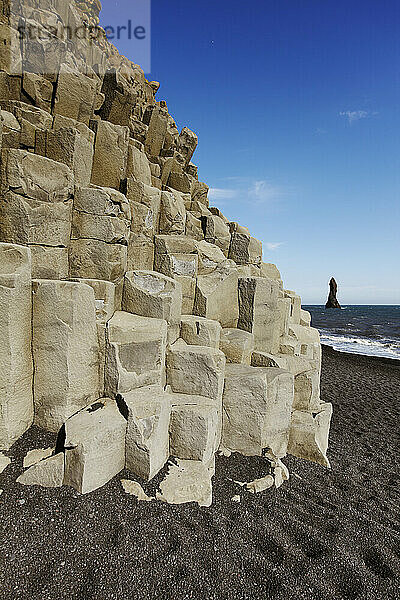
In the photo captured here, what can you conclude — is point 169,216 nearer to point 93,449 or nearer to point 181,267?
point 181,267

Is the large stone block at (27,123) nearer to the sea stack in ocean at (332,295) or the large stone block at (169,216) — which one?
the large stone block at (169,216)

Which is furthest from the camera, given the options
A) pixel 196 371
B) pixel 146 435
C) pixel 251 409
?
pixel 251 409

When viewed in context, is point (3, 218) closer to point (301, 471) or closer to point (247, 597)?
point (247, 597)

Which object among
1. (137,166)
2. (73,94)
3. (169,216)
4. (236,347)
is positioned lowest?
(236,347)

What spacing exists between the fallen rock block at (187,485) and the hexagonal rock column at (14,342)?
1.82 metres

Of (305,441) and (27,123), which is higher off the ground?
(27,123)

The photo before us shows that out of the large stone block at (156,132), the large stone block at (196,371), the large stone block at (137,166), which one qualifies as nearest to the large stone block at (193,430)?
the large stone block at (196,371)

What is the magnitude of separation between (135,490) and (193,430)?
87 centimetres

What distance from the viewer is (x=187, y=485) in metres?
3.48

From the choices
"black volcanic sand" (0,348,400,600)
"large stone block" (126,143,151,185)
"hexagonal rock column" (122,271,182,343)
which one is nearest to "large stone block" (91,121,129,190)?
"large stone block" (126,143,151,185)

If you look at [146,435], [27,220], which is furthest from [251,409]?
[27,220]

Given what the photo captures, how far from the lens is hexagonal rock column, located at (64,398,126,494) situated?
317 cm

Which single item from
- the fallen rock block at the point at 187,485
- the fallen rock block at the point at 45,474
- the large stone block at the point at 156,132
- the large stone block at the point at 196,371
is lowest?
the fallen rock block at the point at 187,485

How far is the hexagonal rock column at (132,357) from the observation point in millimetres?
3949
